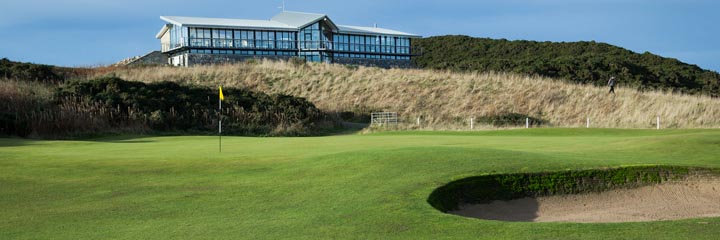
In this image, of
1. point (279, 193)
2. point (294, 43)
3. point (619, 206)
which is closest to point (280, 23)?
point (294, 43)

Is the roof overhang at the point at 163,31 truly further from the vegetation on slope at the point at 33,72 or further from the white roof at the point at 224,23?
the vegetation on slope at the point at 33,72

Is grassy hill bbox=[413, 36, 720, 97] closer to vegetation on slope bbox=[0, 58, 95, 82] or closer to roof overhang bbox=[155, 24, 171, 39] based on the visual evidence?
roof overhang bbox=[155, 24, 171, 39]

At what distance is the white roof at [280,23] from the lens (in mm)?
64625

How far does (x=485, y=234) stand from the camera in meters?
7.23

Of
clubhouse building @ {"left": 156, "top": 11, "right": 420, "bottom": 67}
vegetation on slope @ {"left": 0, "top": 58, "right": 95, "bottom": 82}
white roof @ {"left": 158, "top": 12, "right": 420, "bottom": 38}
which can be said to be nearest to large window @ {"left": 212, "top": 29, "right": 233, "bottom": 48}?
clubhouse building @ {"left": 156, "top": 11, "right": 420, "bottom": 67}

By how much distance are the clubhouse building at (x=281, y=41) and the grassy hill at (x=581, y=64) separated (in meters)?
7.85

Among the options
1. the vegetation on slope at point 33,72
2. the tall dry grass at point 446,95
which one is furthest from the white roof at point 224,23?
the vegetation on slope at point 33,72

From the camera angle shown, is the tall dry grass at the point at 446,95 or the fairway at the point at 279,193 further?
the tall dry grass at the point at 446,95

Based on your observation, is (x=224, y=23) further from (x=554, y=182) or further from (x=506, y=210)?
(x=506, y=210)

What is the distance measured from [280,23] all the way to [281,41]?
2848 mm

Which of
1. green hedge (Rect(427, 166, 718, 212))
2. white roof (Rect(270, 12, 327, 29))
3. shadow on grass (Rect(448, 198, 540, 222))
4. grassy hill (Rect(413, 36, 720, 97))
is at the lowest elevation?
shadow on grass (Rect(448, 198, 540, 222))

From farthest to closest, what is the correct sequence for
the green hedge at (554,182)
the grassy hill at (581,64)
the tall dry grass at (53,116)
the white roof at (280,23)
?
the grassy hill at (581,64) → the white roof at (280,23) → the tall dry grass at (53,116) → the green hedge at (554,182)

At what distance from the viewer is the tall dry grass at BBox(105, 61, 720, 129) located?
139ft

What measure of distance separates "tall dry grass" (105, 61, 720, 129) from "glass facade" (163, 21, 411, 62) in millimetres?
10011
